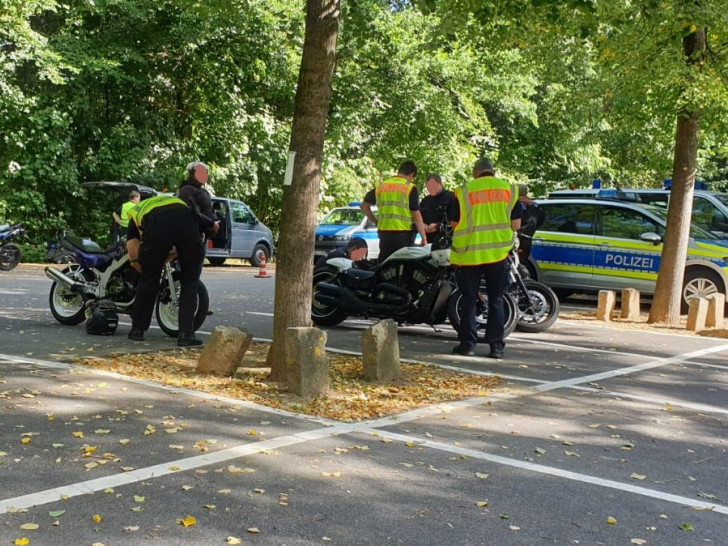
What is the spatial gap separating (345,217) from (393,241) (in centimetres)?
1299

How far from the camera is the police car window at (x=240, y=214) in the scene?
82.2 ft

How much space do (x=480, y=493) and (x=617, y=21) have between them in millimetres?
7498

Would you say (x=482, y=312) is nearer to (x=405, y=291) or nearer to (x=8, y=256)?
(x=405, y=291)

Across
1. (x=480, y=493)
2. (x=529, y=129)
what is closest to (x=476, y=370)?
(x=480, y=493)

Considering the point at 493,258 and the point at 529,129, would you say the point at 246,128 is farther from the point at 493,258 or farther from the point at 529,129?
the point at 493,258

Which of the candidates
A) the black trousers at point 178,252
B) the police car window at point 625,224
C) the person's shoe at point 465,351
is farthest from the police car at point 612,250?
the black trousers at point 178,252

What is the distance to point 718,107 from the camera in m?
12.9

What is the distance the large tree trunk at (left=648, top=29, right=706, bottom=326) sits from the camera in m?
13.2

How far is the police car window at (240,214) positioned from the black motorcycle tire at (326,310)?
43.9 feet

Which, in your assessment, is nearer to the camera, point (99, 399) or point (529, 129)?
point (99, 399)

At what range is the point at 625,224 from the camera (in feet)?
51.2

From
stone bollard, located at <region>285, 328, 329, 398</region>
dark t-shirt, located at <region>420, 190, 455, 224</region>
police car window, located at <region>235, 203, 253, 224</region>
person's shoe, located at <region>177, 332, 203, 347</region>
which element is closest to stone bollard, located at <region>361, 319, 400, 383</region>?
stone bollard, located at <region>285, 328, 329, 398</region>

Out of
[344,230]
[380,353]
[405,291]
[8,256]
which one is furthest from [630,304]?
[8,256]

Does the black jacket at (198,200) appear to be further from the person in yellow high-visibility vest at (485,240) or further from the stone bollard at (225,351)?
the person in yellow high-visibility vest at (485,240)
